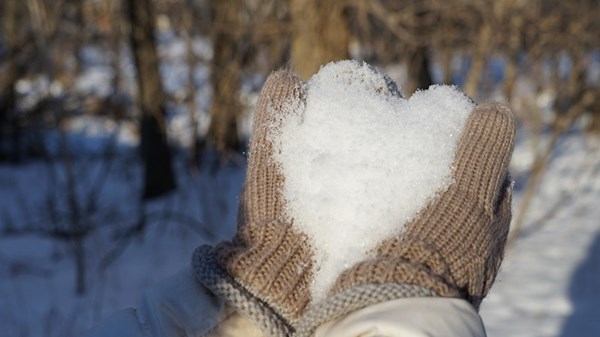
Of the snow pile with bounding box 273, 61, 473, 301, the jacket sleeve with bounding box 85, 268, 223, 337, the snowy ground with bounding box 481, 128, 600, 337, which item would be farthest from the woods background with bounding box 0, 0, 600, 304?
the jacket sleeve with bounding box 85, 268, 223, 337

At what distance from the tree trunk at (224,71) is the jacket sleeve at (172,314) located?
570 centimetres

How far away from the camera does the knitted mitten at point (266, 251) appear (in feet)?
3.85

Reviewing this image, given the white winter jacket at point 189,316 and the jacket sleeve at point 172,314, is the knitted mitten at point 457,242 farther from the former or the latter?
the jacket sleeve at point 172,314

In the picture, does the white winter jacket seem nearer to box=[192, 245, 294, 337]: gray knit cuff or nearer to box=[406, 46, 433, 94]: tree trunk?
box=[192, 245, 294, 337]: gray knit cuff

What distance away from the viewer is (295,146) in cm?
131

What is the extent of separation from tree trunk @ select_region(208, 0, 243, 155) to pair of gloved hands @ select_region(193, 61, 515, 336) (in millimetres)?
5644

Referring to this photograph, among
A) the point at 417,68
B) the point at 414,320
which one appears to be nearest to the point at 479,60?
the point at 417,68

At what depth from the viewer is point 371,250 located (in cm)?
114

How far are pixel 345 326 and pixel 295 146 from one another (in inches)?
15.1

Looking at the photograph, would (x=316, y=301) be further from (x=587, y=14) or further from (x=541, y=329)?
(x=587, y=14)

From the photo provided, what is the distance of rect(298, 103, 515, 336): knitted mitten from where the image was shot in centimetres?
105

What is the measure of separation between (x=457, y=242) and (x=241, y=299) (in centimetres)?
32

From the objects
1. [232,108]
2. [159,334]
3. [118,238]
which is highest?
[159,334]

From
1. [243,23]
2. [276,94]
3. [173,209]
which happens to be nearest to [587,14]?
[243,23]
